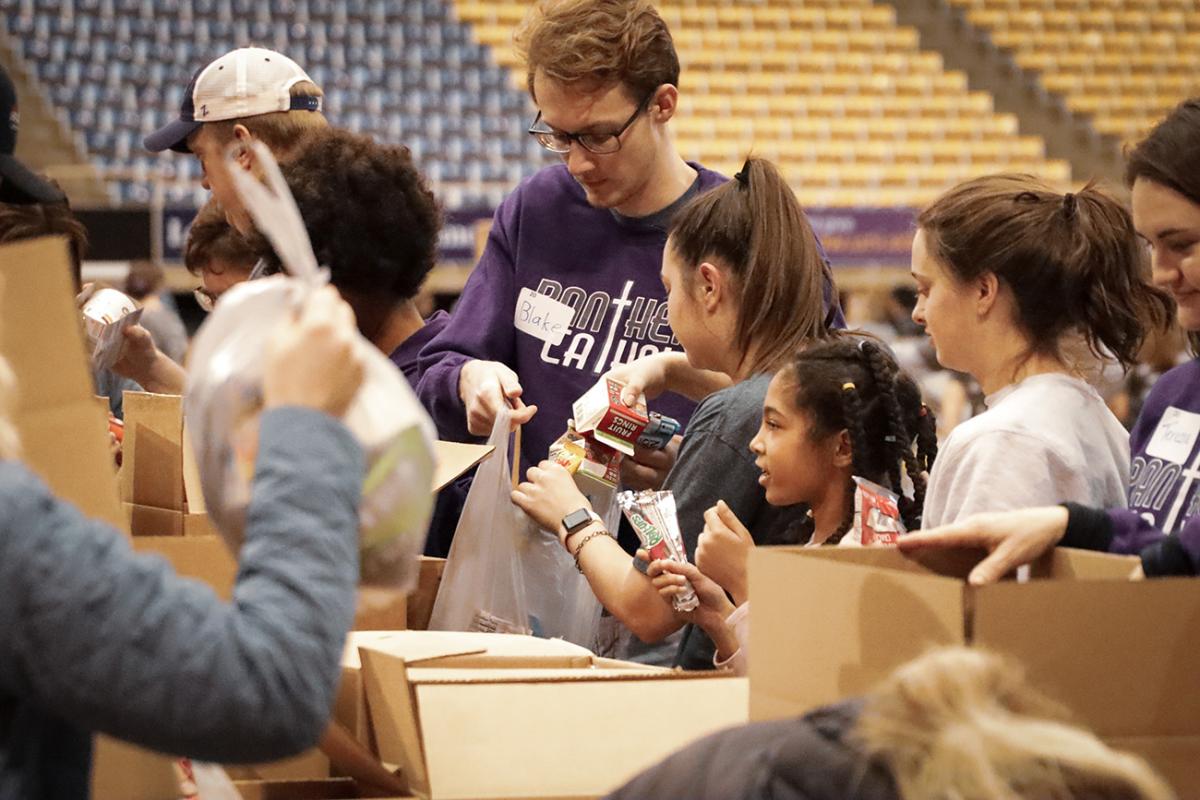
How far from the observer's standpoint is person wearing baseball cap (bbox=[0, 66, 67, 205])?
63.2 inches

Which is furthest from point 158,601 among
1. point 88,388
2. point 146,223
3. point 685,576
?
point 146,223

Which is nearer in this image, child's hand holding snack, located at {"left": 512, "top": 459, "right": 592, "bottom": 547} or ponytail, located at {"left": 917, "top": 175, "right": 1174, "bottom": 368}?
ponytail, located at {"left": 917, "top": 175, "right": 1174, "bottom": 368}

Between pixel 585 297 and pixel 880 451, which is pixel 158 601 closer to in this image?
pixel 880 451

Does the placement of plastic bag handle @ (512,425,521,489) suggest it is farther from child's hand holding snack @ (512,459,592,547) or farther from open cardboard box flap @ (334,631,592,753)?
open cardboard box flap @ (334,631,592,753)

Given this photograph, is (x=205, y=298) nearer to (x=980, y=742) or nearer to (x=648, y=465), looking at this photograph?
(x=648, y=465)

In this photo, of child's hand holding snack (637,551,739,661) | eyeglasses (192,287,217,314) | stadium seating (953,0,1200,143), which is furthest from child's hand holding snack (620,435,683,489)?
stadium seating (953,0,1200,143)

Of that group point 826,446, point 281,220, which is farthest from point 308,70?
point 281,220

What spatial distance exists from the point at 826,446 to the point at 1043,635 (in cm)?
83

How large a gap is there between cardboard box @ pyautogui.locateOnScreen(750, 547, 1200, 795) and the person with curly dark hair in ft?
4.25

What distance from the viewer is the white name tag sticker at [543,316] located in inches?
97.9

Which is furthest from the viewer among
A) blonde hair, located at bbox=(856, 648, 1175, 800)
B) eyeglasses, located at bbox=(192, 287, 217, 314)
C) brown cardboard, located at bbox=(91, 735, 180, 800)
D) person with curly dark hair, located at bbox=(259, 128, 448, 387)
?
eyeglasses, located at bbox=(192, 287, 217, 314)

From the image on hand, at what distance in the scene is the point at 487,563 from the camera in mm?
2129

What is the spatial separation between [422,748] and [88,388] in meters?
Answer: 0.46

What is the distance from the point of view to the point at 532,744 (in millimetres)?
1450
